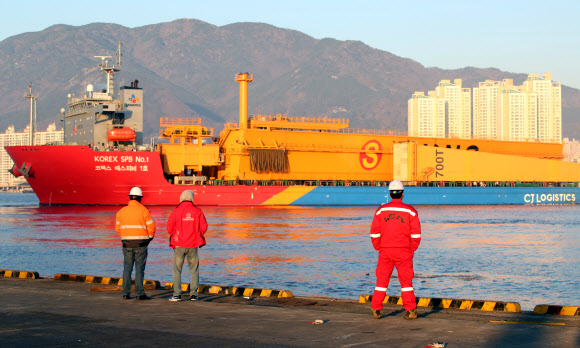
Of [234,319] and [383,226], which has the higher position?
[383,226]

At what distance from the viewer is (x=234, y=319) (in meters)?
7.43

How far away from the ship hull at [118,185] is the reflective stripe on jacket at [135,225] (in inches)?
1454

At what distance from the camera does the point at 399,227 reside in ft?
25.6

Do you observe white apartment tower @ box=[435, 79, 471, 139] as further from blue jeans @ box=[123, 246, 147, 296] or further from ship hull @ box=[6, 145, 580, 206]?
blue jeans @ box=[123, 246, 147, 296]

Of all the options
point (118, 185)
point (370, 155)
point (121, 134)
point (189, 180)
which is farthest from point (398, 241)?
point (370, 155)

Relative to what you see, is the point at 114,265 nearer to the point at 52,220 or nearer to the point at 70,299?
the point at 70,299

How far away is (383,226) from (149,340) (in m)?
3.18

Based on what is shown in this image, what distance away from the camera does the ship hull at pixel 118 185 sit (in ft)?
146

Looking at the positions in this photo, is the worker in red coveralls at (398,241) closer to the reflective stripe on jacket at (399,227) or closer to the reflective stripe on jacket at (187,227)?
the reflective stripe on jacket at (399,227)

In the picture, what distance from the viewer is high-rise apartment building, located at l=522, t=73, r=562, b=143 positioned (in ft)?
518

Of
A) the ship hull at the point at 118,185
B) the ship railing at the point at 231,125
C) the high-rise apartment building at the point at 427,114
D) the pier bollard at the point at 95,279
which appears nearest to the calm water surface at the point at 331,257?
the pier bollard at the point at 95,279

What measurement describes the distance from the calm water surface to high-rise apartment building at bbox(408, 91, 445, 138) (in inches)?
5128

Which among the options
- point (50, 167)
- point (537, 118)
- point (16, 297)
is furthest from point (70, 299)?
point (537, 118)

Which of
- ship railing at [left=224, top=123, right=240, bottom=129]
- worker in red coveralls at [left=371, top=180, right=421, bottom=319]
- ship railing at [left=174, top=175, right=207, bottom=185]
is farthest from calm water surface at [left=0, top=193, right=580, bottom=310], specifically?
ship railing at [left=224, top=123, right=240, bottom=129]
